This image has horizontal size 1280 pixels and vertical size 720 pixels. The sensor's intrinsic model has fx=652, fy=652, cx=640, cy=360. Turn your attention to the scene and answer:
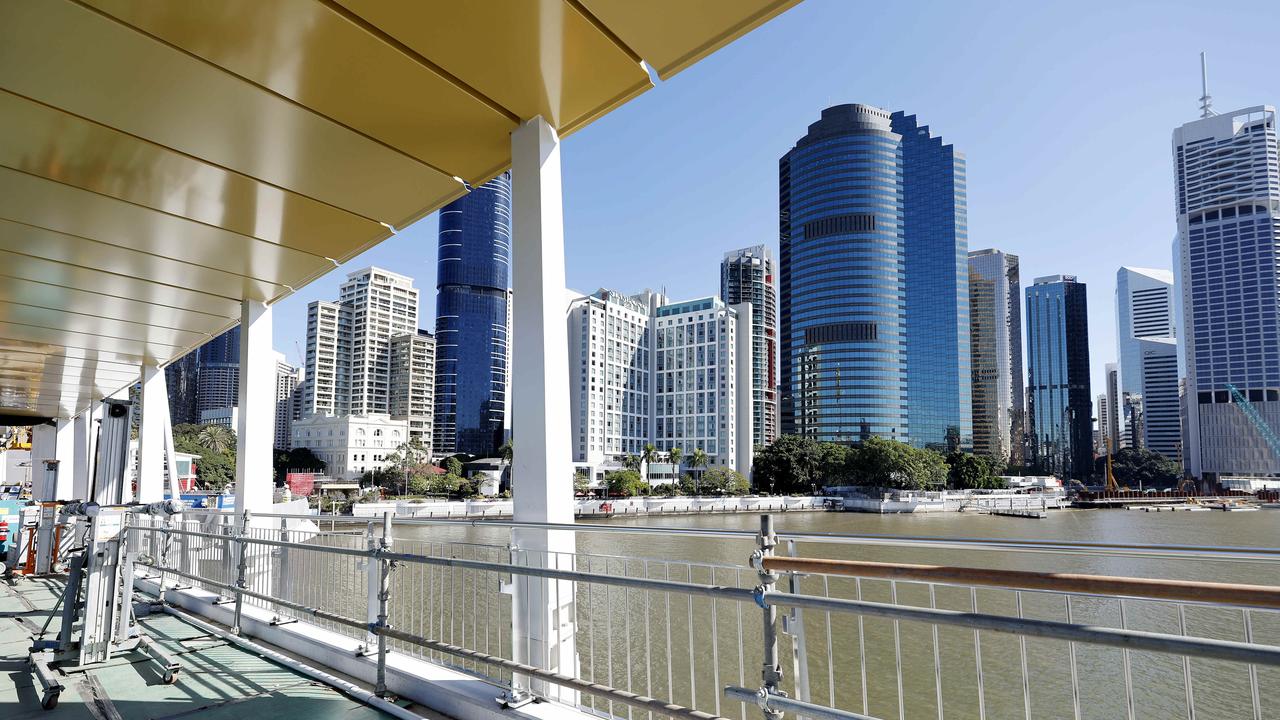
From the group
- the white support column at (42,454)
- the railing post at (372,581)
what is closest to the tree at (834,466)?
the white support column at (42,454)

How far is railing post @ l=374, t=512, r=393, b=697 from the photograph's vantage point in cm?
363

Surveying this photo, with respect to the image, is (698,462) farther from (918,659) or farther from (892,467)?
(918,659)

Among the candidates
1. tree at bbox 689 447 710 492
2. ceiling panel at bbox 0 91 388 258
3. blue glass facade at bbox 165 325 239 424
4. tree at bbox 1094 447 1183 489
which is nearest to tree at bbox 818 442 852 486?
tree at bbox 689 447 710 492

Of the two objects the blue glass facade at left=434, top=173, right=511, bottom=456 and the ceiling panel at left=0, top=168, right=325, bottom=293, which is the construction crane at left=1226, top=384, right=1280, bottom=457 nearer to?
the blue glass facade at left=434, top=173, right=511, bottom=456

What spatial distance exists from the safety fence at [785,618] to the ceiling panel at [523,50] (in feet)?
7.09

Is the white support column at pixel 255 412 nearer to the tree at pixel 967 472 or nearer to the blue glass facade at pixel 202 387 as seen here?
the tree at pixel 967 472

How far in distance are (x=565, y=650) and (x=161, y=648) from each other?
3.48 m

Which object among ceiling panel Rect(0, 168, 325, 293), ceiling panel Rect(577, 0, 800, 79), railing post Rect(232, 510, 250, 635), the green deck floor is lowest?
the green deck floor

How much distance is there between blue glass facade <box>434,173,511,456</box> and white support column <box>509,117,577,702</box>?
105948 millimetres

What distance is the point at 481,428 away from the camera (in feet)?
364

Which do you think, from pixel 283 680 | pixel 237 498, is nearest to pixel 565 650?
pixel 283 680

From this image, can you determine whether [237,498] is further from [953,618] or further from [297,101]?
[953,618]

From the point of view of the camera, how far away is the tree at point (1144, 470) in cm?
9831

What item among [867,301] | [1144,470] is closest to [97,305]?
[867,301]
